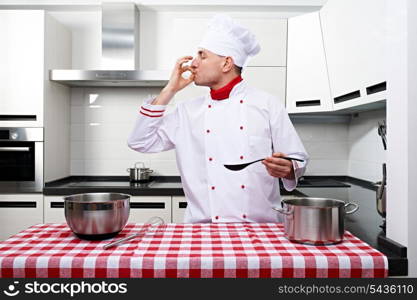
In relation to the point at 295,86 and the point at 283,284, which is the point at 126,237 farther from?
the point at 295,86

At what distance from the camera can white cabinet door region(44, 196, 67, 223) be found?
290 cm

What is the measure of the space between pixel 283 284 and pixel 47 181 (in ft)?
8.10

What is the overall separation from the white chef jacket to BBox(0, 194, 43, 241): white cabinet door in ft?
4.52

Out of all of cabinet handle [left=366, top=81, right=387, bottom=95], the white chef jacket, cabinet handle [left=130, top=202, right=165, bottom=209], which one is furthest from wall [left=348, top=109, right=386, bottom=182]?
cabinet handle [left=130, top=202, right=165, bottom=209]

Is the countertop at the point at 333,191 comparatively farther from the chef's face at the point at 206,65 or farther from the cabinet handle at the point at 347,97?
the chef's face at the point at 206,65

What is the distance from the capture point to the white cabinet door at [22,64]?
9.75 ft

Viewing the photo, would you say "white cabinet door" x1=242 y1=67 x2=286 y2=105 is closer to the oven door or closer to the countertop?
the countertop

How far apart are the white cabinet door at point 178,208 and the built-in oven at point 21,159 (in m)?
0.97

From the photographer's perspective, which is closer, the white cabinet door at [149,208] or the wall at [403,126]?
the wall at [403,126]

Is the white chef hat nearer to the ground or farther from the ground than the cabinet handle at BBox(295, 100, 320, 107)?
farther from the ground

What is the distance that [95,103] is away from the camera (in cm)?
358

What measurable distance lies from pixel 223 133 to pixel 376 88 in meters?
0.96

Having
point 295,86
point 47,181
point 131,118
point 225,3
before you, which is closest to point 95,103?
point 131,118

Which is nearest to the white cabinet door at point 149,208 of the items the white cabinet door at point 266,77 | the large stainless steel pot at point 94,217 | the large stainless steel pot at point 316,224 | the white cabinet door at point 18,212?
the white cabinet door at point 18,212
